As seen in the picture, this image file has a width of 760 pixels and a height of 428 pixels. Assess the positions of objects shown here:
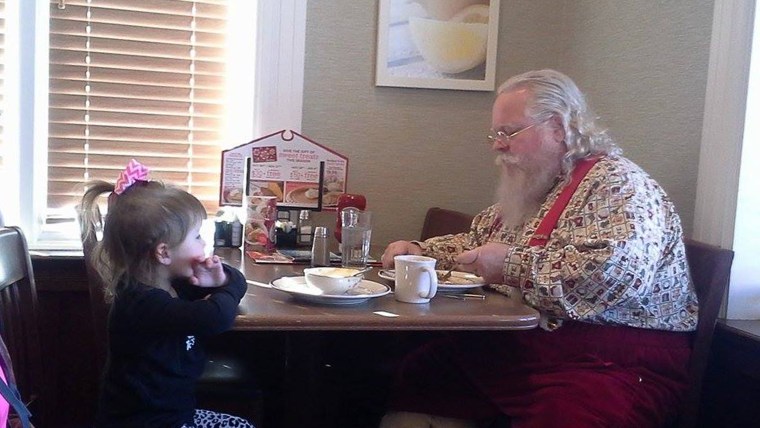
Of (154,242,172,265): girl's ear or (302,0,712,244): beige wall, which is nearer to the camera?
(154,242,172,265): girl's ear

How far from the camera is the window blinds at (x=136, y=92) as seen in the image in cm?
253

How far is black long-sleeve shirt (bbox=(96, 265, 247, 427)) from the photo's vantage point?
144 centimetres

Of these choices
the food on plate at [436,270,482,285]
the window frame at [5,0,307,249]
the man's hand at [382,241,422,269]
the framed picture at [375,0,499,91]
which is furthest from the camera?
the framed picture at [375,0,499,91]

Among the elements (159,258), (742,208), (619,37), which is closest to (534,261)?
(742,208)

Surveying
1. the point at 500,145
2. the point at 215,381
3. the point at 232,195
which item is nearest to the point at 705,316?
the point at 500,145

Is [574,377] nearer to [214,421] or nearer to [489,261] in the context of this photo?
[489,261]

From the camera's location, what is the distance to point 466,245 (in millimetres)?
2176

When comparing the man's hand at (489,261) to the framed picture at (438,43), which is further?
the framed picture at (438,43)

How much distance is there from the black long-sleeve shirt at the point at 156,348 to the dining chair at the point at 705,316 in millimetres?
1060

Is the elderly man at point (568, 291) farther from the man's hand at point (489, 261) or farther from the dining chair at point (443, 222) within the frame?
the dining chair at point (443, 222)

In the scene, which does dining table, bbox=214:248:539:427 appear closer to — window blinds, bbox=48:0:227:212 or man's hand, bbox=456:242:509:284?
man's hand, bbox=456:242:509:284

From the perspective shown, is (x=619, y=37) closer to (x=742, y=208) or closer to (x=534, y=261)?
(x=742, y=208)

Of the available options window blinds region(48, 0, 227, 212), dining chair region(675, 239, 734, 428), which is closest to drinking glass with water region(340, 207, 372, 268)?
window blinds region(48, 0, 227, 212)

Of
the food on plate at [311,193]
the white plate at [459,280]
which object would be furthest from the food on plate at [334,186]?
the white plate at [459,280]
